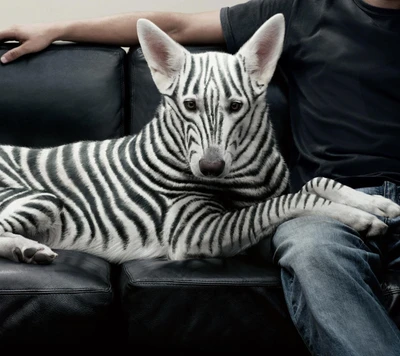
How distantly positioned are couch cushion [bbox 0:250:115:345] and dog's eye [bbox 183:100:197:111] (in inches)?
21.0

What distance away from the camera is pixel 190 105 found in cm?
197

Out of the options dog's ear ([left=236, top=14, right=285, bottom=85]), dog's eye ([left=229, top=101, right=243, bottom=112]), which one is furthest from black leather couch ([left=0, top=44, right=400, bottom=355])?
dog's ear ([left=236, top=14, right=285, bottom=85])

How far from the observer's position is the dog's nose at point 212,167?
1845 mm

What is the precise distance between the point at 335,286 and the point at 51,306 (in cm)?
69

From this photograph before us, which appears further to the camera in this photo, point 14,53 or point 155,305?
point 14,53

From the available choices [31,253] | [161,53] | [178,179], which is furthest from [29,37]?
[31,253]

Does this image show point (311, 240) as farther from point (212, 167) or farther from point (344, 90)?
point (344, 90)

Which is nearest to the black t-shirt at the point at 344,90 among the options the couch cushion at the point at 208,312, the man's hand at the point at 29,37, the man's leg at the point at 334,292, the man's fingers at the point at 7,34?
the man's leg at the point at 334,292

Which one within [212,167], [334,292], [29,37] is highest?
[29,37]

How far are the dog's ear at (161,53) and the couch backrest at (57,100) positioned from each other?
0.50 metres

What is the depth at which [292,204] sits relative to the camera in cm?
195

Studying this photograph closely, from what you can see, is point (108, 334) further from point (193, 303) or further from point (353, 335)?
point (353, 335)

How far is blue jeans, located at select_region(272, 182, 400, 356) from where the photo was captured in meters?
1.58

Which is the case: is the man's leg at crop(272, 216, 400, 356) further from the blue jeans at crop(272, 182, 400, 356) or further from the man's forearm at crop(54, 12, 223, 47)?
the man's forearm at crop(54, 12, 223, 47)
